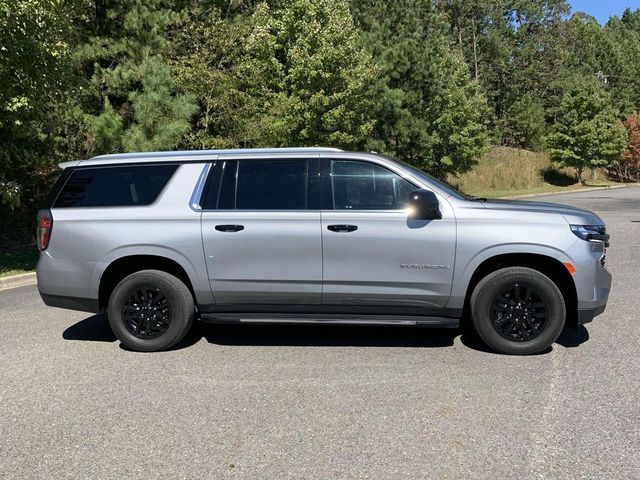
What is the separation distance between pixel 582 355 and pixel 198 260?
3.64 metres

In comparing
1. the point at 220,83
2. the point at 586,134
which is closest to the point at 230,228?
the point at 220,83

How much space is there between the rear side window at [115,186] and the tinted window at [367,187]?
1.62 metres

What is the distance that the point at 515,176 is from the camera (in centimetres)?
4303

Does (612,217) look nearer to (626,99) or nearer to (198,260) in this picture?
(198,260)

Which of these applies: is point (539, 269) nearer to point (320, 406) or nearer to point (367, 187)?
point (367, 187)

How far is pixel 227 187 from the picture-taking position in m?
5.36

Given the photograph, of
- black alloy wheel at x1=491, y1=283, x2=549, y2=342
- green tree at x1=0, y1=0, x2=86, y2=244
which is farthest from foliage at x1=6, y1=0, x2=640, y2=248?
black alloy wheel at x1=491, y1=283, x2=549, y2=342

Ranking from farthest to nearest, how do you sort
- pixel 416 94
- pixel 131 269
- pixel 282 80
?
pixel 416 94 < pixel 282 80 < pixel 131 269

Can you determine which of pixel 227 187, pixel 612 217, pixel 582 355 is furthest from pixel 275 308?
pixel 612 217

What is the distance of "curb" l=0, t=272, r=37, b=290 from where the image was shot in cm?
952

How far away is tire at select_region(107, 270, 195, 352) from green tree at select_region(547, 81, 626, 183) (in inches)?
1795

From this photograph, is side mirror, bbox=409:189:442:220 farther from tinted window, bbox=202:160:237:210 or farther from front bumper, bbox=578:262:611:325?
tinted window, bbox=202:160:237:210

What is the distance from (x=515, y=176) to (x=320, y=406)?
42127 mm

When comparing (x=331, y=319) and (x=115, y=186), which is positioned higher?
(x=115, y=186)
